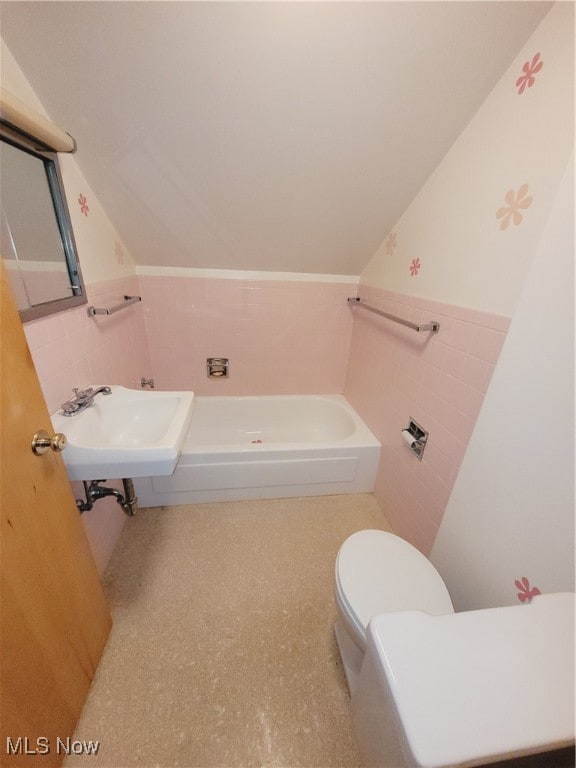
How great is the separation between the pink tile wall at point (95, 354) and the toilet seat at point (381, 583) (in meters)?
1.09

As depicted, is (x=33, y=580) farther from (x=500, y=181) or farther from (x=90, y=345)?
(x=500, y=181)

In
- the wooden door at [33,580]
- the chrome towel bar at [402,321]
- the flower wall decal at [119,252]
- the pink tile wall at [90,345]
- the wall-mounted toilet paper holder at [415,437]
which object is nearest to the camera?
the wooden door at [33,580]

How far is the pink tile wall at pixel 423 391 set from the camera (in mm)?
1039

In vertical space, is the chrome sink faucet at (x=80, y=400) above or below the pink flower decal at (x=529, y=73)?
below

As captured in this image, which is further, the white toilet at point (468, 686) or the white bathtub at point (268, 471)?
the white bathtub at point (268, 471)

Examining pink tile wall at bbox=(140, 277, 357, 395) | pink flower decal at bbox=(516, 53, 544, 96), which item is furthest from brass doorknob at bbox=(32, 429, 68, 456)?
pink flower decal at bbox=(516, 53, 544, 96)

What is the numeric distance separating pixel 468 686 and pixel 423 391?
101 cm

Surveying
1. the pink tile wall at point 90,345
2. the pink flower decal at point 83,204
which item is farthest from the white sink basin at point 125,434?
the pink flower decal at point 83,204

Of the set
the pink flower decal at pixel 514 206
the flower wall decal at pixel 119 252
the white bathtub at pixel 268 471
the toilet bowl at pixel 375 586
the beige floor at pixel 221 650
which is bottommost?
the beige floor at pixel 221 650

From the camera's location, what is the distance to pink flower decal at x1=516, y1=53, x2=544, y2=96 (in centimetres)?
83

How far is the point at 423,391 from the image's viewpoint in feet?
4.39

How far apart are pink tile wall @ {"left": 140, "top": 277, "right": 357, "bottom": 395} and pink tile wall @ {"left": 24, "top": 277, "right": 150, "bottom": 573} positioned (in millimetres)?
213

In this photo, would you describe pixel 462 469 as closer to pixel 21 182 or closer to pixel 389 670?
pixel 389 670

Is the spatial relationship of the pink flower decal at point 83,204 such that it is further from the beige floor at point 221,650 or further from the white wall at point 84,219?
the beige floor at point 221,650
